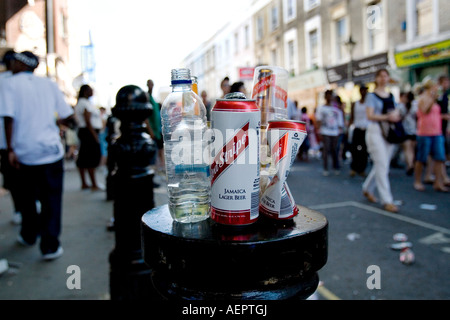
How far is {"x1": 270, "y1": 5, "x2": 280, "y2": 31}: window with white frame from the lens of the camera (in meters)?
22.8

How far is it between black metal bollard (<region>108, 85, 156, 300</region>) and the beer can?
126cm

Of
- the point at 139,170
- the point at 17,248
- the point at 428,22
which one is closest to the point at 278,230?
the point at 139,170

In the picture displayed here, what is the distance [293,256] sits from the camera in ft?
3.23

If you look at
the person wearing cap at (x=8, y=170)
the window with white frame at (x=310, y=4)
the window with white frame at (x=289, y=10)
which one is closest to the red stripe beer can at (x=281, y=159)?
the person wearing cap at (x=8, y=170)

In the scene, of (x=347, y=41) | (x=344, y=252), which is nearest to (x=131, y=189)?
(x=344, y=252)

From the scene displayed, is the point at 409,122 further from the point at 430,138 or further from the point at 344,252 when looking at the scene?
the point at 344,252

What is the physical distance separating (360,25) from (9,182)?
15303mm

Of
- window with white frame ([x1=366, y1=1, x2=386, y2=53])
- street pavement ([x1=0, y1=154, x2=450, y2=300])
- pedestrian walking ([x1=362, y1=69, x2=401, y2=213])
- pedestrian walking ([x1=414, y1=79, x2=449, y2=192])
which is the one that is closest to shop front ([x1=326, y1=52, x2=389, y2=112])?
window with white frame ([x1=366, y1=1, x2=386, y2=53])

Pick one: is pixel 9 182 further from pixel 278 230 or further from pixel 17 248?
pixel 278 230

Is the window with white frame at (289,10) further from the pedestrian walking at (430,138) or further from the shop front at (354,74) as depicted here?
the pedestrian walking at (430,138)

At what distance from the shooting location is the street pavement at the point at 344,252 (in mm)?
2631

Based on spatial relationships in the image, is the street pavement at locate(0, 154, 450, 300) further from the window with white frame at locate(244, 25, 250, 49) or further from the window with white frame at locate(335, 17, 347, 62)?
the window with white frame at locate(244, 25, 250, 49)

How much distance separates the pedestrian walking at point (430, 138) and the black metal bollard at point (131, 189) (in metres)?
5.36
